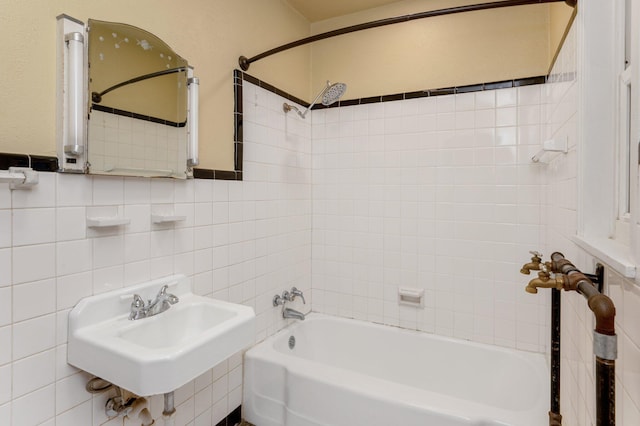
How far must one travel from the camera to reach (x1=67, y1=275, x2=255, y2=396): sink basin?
3.32 feet

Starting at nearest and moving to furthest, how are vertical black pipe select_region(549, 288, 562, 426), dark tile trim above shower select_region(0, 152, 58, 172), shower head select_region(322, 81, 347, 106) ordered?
1. dark tile trim above shower select_region(0, 152, 58, 172)
2. vertical black pipe select_region(549, 288, 562, 426)
3. shower head select_region(322, 81, 347, 106)

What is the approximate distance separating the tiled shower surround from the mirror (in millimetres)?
89

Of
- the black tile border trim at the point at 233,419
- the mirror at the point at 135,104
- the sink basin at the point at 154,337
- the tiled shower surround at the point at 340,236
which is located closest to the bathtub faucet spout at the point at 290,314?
the tiled shower surround at the point at 340,236

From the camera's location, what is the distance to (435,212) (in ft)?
7.42

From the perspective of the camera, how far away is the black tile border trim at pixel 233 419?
1.83m

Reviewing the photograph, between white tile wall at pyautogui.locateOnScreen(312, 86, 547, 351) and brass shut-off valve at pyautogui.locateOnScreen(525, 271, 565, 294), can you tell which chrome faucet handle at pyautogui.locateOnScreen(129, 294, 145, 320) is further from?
white tile wall at pyautogui.locateOnScreen(312, 86, 547, 351)

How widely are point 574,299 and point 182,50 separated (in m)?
1.99

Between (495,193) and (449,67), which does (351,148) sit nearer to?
(449,67)

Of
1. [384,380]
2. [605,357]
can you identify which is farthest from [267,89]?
[605,357]

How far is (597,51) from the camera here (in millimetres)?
1060

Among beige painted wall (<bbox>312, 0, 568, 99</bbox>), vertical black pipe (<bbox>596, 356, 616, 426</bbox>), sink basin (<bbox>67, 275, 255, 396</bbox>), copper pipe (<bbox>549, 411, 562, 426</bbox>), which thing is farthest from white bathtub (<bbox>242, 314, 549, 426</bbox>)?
beige painted wall (<bbox>312, 0, 568, 99</bbox>)

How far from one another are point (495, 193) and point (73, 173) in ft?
7.12

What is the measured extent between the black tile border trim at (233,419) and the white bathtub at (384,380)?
4 cm

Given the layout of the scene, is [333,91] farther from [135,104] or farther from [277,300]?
[277,300]
